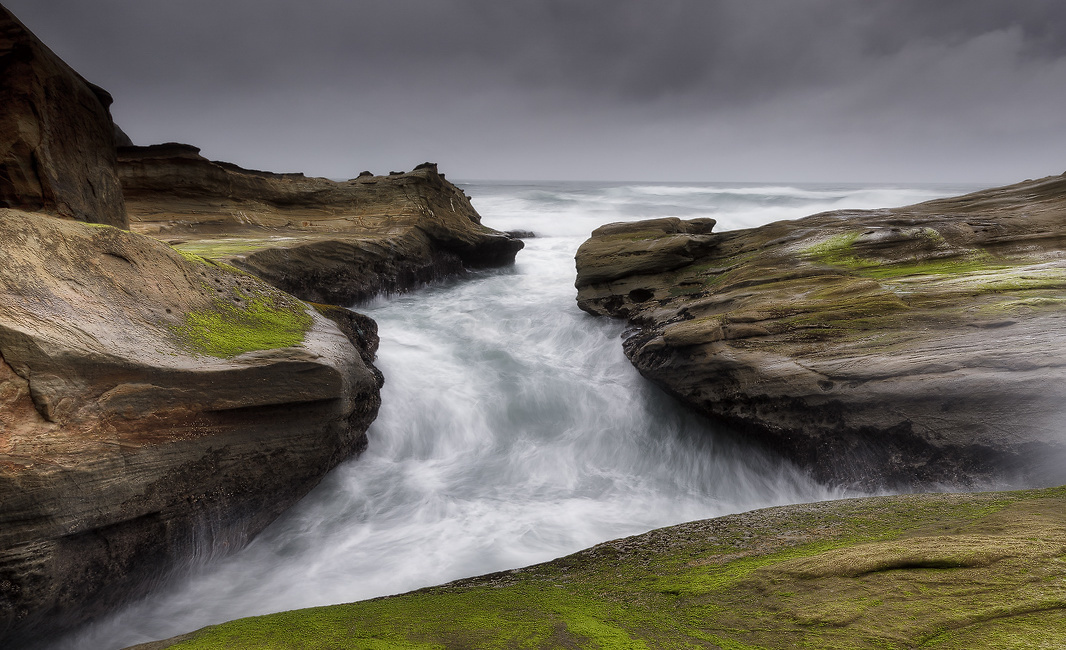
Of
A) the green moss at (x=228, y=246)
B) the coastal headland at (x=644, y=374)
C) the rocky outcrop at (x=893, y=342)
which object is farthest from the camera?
the green moss at (x=228, y=246)

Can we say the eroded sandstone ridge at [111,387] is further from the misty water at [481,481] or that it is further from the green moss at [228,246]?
the green moss at [228,246]

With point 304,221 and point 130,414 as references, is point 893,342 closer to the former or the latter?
point 130,414

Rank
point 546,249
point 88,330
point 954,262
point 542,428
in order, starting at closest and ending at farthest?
point 88,330 → point 954,262 → point 542,428 → point 546,249

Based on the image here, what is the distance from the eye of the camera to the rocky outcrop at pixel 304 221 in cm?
1223

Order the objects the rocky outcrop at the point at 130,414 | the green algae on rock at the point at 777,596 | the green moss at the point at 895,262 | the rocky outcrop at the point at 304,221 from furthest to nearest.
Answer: the rocky outcrop at the point at 304,221 < the green moss at the point at 895,262 < the rocky outcrop at the point at 130,414 < the green algae on rock at the point at 777,596

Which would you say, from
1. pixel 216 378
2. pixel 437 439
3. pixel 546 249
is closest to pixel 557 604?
pixel 216 378

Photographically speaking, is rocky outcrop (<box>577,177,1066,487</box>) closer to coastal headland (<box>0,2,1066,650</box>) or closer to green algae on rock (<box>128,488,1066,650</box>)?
coastal headland (<box>0,2,1066,650</box>)

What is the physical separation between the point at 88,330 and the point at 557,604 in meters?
4.53

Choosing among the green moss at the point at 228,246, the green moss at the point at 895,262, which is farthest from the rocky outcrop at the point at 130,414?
the green moss at the point at 895,262

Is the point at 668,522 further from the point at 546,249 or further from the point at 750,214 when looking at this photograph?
the point at 750,214

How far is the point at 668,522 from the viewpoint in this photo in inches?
257

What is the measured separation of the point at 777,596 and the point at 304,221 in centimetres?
1601

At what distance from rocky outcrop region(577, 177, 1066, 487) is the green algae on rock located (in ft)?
4.71

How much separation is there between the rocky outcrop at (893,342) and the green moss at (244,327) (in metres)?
5.54
